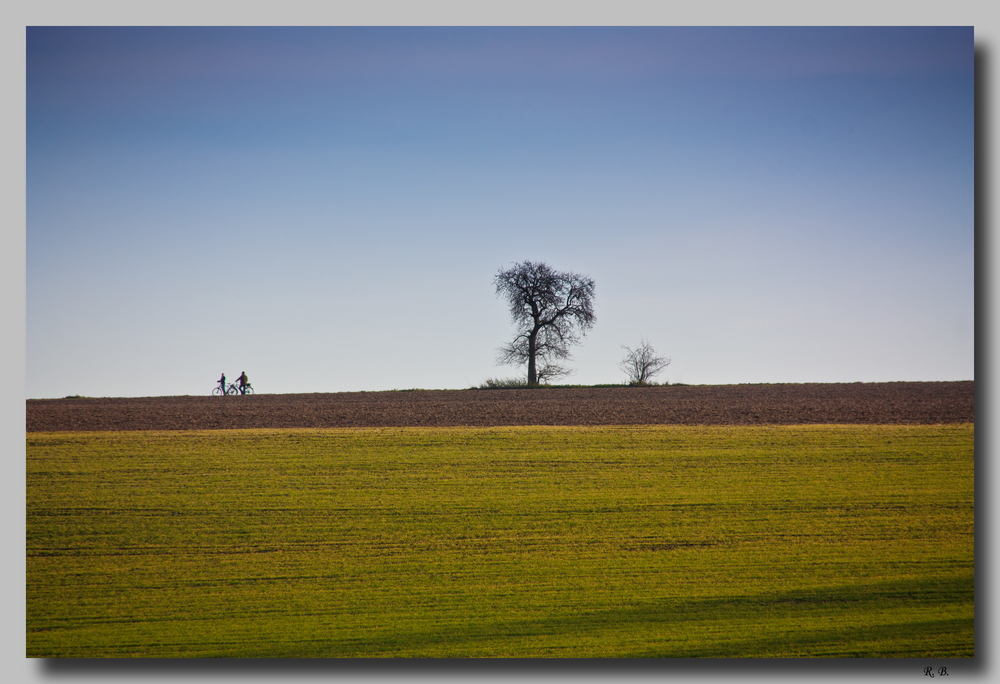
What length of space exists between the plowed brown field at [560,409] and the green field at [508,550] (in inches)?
19.2

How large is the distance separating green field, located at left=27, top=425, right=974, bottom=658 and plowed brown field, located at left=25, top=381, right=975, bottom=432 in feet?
1.60

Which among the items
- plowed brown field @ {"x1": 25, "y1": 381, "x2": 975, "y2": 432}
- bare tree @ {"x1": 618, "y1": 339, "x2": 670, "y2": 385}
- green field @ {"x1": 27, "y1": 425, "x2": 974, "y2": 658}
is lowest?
green field @ {"x1": 27, "y1": 425, "x2": 974, "y2": 658}

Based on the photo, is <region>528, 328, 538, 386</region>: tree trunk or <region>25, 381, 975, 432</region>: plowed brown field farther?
<region>25, 381, 975, 432</region>: plowed brown field

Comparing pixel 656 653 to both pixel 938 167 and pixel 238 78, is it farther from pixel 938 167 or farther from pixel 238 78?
pixel 238 78

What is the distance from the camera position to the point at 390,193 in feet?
24.0

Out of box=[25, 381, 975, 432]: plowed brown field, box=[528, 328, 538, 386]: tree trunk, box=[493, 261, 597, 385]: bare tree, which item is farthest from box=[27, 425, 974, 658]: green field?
box=[493, 261, 597, 385]: bare tree

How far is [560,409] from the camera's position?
10062 millimetres

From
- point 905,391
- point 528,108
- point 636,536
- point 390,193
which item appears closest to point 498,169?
point 528,108

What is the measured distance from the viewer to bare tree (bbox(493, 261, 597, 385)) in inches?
293

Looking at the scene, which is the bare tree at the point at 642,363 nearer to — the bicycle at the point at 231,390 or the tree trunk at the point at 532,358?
the tree trunk at the point at 532,358

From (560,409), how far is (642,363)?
2.60m

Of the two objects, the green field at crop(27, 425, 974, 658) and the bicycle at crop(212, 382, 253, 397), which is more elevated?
the bicycle at crop(212, 382, 253, 397)

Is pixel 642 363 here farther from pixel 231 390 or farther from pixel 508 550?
pixel 231 390

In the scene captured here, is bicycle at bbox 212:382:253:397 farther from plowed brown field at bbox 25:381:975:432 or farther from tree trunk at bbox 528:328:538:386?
tree trunk at bbox 528:328:538:386
